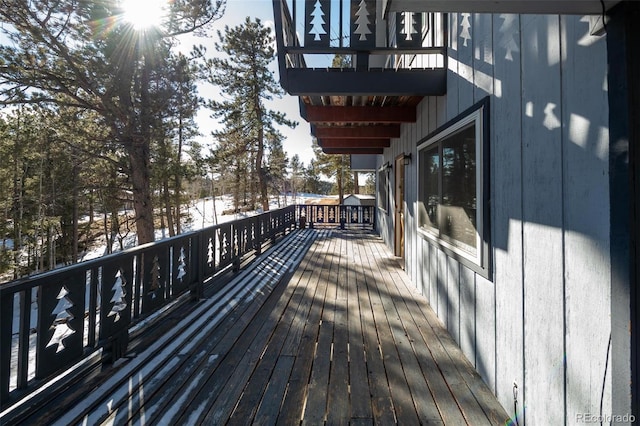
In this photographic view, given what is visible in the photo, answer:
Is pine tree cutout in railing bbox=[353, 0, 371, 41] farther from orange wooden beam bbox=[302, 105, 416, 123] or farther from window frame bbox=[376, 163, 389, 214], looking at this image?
window frame bbox=[376, 163, 389, 214]

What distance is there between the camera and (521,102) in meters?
1.54

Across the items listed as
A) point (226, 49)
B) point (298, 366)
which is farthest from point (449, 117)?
point (226, 49)

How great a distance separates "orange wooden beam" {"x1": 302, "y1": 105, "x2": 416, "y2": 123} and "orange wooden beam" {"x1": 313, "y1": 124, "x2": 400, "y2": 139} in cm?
110

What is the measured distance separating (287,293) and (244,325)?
94 cm

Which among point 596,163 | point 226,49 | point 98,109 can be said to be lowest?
point 596,163

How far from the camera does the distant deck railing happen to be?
4.97ft

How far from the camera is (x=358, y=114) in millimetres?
3855

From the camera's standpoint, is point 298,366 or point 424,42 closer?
point 298,366

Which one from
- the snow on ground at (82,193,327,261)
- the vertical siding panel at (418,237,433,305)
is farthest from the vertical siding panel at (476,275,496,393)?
the snow on ground at (82,193,327,261)

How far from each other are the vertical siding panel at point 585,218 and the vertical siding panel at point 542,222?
5cm

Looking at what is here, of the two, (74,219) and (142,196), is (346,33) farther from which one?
(74,219)

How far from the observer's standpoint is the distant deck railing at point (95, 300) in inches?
59.6

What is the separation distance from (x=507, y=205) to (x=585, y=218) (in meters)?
0.56

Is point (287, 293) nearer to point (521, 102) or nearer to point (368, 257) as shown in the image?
point (368, 257)
